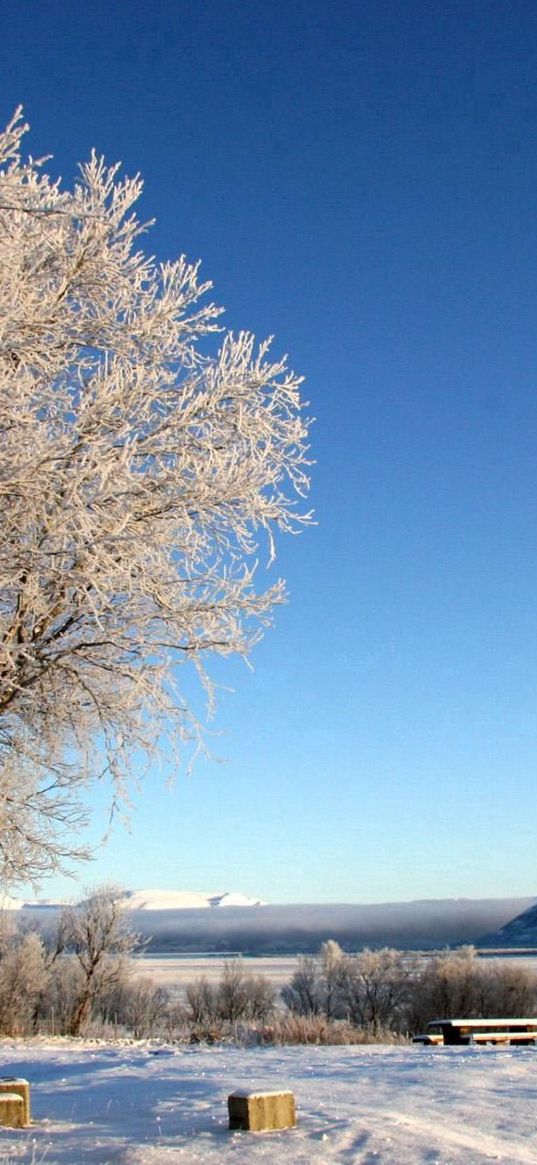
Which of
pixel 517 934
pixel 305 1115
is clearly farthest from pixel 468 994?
pixel 517 934

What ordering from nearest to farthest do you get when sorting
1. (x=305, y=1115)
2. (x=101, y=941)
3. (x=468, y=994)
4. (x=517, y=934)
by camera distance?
(x=305, y=1115)
(x=101, y=941)
(x=468, y=994)
(x=517, y=934)

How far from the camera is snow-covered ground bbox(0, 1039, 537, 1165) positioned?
6484mm

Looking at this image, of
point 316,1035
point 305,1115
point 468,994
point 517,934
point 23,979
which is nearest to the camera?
point 305,1115

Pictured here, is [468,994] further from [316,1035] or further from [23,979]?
[316,1035]

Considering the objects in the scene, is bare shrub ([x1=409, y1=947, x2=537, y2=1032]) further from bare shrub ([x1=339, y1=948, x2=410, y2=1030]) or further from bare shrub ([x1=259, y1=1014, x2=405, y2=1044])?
bare shrub ([x1=259, y1=1014, x2=405, y2=1044])

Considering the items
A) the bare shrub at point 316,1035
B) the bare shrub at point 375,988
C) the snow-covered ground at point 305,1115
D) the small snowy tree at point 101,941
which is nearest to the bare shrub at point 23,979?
the small snowy tree at point 101,941

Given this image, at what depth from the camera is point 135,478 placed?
7094mm

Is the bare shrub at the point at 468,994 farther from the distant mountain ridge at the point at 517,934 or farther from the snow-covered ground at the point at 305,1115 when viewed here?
the distant mountain ridge at the point at 517,934

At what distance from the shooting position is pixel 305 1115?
7.59 metres

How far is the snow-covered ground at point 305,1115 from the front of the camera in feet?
21.3

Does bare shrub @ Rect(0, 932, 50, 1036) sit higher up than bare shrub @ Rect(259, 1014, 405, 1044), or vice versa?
bare shrub @ Rect(0, 932, 50, 1036)

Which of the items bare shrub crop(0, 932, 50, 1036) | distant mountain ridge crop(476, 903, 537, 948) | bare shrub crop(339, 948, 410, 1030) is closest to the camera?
bare shrub crop(0, 932, 50, 1036)

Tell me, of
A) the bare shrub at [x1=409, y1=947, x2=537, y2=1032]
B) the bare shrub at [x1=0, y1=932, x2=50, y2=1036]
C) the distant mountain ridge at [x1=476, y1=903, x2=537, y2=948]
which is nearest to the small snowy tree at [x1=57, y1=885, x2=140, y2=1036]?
the bare shrub at [x1=0, y1=932, x2=50, y2=1036]

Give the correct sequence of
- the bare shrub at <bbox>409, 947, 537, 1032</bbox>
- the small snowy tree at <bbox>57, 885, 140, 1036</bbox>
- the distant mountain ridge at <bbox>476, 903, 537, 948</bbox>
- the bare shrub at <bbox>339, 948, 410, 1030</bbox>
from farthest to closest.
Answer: the distant mountain ridge at <bbox>476, 903, 537, 948</bbox>
the bare shrub at <bbox>339, 948, 410, 1030</bbox>
the bare shrub at <bbox>409, 947, 537, 1032</bbox>
the small snowy tree at <bbox>57, 885, 140, 1036</bbox>
